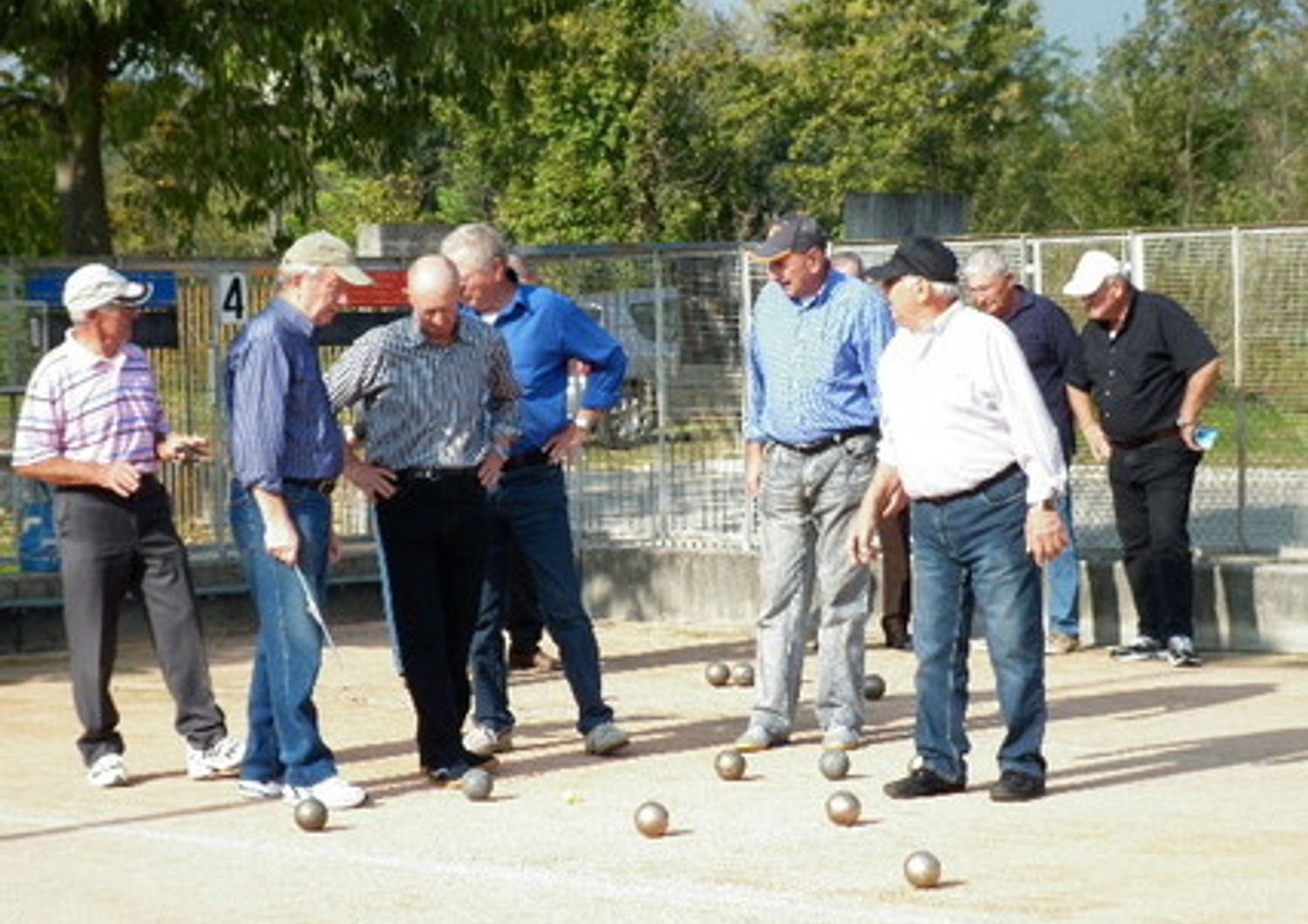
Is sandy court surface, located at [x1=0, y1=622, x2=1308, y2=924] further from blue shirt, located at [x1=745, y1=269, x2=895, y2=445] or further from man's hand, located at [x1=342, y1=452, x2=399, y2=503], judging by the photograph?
blue shirt, located at [x1=745, y1=269, x2=895, y2=445]

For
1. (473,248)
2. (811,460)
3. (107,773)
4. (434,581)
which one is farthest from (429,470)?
(107,773)

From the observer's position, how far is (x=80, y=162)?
22453mm

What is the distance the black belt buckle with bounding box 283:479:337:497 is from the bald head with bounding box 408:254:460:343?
0.70m

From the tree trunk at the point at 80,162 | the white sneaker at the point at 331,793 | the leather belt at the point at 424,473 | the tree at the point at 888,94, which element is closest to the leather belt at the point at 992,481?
the leather belt at the point at 424,473

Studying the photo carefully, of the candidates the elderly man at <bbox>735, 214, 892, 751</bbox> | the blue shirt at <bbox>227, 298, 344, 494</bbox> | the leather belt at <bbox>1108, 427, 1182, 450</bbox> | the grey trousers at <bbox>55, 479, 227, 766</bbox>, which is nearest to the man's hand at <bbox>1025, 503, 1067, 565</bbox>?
the elderly man at <bbox>735, 214, 892, 751</bbox>

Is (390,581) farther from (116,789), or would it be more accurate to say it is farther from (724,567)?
(724,567)

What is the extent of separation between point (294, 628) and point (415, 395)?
100cm

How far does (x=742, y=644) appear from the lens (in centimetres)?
1706

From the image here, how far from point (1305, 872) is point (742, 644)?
7.84 m

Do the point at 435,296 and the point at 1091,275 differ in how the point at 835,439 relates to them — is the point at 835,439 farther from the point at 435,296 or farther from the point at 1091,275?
the point at 1091,275

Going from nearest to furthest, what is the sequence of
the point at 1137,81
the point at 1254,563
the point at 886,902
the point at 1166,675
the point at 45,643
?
the point at 886,902 < the point at 1166,675 < the point at 1254,563 < the point at 45,643 < the point at 1137,81

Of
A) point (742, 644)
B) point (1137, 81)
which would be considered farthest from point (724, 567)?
point (1137, 81)

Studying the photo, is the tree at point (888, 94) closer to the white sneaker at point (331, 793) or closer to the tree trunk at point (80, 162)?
the tree trunk at point (80, 162)

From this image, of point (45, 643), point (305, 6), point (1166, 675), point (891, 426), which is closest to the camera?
point (891, 426)
